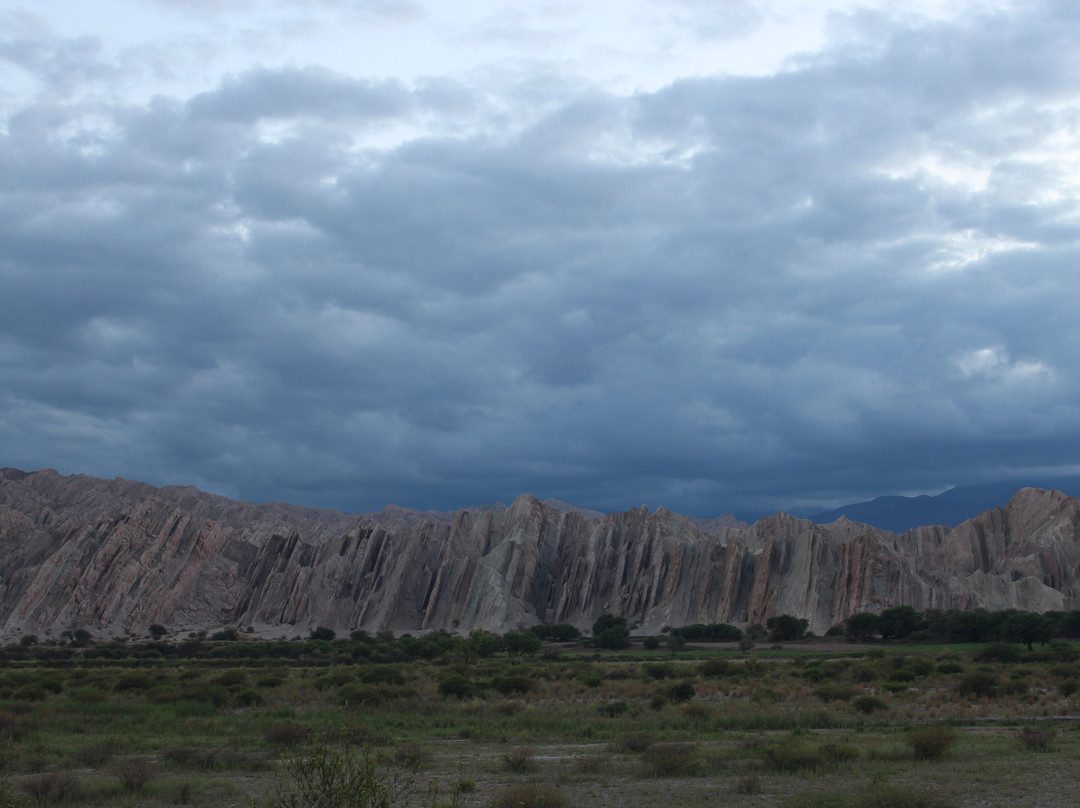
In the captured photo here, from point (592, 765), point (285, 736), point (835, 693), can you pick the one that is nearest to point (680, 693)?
point (835, 693)

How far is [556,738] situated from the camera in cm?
2531

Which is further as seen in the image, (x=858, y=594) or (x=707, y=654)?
(x=858, y=594)

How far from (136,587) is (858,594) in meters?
99.3

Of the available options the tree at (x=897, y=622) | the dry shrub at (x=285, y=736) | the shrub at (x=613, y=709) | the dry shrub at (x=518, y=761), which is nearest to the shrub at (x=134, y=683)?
Answer: the dry shrub at (x=285, y=736)

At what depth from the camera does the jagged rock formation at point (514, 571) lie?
100875 millimetres

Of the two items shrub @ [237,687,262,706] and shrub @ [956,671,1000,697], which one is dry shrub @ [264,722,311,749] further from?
shrub @ [956,671,1000,697]

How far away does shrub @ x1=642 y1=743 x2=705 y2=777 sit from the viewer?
744 inches

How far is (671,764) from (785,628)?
7529 cm

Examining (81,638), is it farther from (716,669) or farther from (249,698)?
(716,669)

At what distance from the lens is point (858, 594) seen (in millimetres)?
96125

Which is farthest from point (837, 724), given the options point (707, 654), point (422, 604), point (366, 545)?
point (366, 545)

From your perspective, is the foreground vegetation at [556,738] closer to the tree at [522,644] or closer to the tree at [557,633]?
the tree at [522,644]

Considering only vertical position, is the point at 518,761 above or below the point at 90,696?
above

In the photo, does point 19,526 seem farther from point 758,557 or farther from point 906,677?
point 906,677
